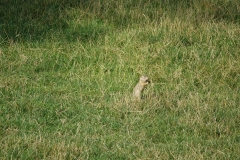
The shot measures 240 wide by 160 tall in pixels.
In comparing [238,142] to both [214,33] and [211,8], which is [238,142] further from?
[211,8]

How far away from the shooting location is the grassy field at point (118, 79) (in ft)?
18.4

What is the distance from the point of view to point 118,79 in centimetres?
755

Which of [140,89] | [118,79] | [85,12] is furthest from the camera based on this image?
[85,12]

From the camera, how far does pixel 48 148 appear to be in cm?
530

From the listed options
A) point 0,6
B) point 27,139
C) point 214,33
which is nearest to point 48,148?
point 27,139

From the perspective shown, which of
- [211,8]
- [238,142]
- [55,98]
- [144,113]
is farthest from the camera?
[211,8]

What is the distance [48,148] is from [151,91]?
2144 millimetres

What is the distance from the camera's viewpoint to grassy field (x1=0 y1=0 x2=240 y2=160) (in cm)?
561

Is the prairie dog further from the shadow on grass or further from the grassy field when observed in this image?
the shadow on grass

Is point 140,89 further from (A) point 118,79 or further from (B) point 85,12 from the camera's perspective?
(B) point 85,12

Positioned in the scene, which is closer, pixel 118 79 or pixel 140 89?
pixel 140 89

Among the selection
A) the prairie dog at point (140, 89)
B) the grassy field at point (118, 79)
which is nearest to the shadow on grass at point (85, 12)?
the grassy field at point (118, 79)

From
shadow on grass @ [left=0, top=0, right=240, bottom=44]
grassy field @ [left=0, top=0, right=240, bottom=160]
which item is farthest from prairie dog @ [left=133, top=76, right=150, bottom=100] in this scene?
shadow on grass @ [left=0, top=0, right=240, bottom=44]

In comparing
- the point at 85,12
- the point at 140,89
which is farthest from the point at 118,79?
the point at 85,12
